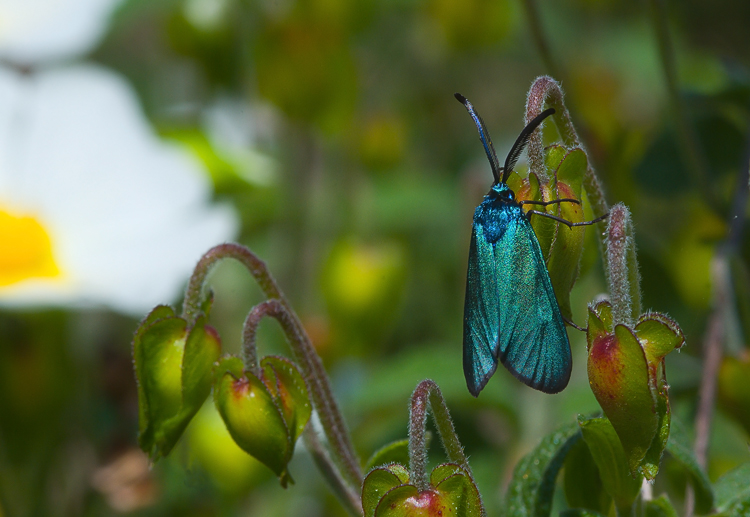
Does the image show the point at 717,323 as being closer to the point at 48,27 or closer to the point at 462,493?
the point at 462,493

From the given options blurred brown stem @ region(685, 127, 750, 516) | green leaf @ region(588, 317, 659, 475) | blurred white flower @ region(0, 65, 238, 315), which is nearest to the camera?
green leaf @ region(588, 317, 659, 475)

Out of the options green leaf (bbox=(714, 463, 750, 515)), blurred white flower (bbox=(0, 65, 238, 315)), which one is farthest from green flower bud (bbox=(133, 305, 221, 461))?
blurred white flower (bbox=(0, 65, 238, 315))

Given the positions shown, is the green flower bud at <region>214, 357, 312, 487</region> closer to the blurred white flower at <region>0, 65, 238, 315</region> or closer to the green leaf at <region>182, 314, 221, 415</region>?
the green leaf at <region>182, 314, 221, 415</region>

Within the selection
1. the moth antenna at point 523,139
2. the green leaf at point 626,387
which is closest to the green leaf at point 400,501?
the green leaf at point 626,387

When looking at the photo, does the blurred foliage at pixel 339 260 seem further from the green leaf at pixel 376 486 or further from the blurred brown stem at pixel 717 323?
the green leaf at pixel 376 486

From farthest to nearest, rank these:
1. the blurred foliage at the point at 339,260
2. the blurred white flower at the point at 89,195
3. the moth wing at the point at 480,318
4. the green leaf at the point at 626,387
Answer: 1. the blurred white flower at the point at 89,195
2. the blurred foliage at the point at 339,260
3. the moth wing at the point at 480,318
4. the green leaf at the point at 626,387

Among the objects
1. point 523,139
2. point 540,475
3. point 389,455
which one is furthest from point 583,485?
point 523,139
